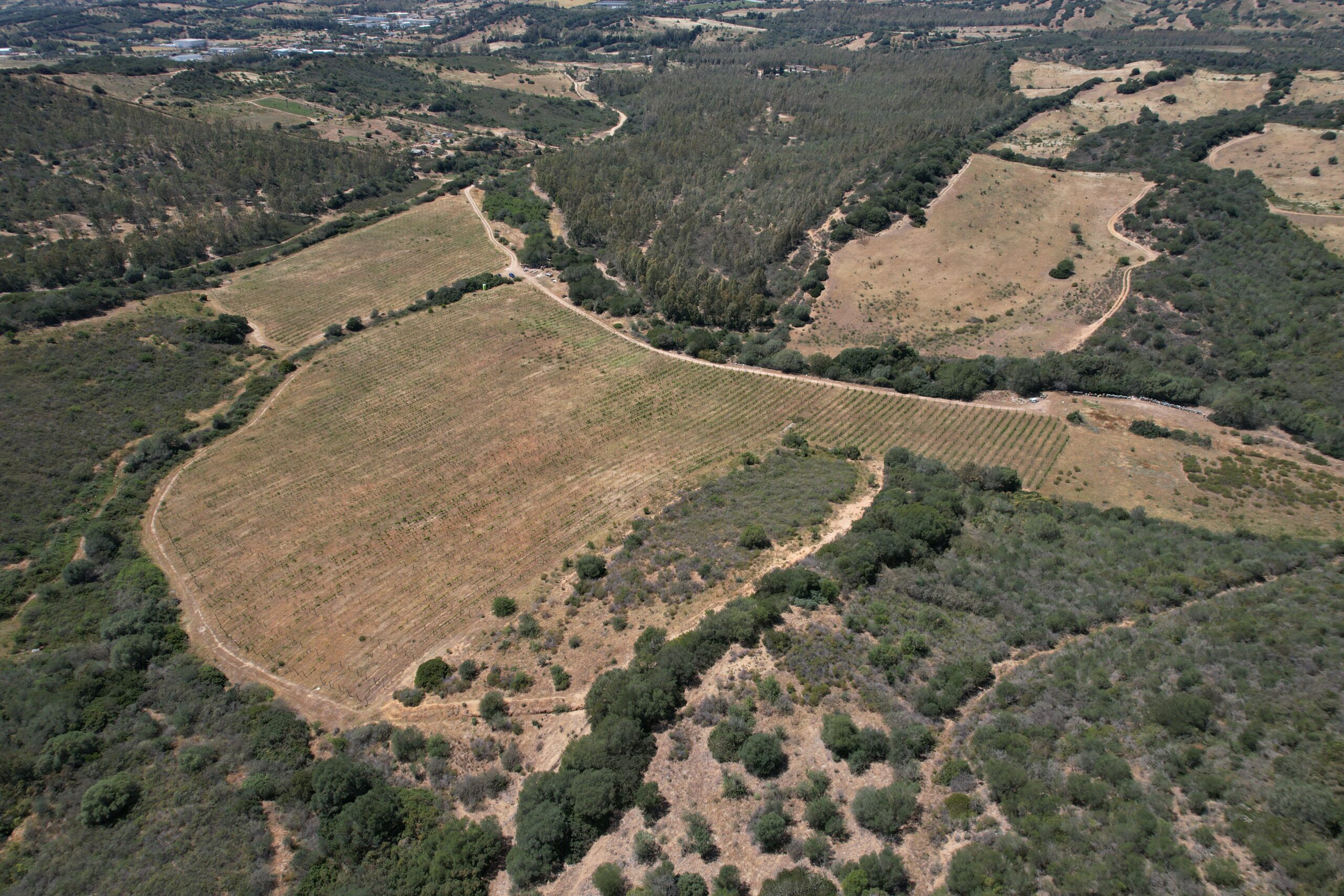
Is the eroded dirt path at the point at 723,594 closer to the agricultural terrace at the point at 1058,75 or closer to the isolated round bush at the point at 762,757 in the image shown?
the isolated round bush at the point at 762,757

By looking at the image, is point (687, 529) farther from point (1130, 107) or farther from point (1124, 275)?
point (1130, 107)

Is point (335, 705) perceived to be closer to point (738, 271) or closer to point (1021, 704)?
point (1021, 704)

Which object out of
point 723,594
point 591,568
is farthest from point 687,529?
point 591,568

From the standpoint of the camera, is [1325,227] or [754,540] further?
[1325,227]

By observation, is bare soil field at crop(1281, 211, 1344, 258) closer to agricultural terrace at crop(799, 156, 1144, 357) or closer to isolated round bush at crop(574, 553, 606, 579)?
agricultural terrace at crop(799, 156, 1144, 357)

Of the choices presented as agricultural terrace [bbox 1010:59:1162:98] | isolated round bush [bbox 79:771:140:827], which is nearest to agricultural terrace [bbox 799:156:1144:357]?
isolated round bush [bbox 79:771:140:827]

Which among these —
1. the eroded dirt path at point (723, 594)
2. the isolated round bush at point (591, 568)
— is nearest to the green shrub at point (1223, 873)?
the eroded dirt path at point (723, 594)

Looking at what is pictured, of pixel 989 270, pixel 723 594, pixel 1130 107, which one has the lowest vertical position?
pixel 989 270
